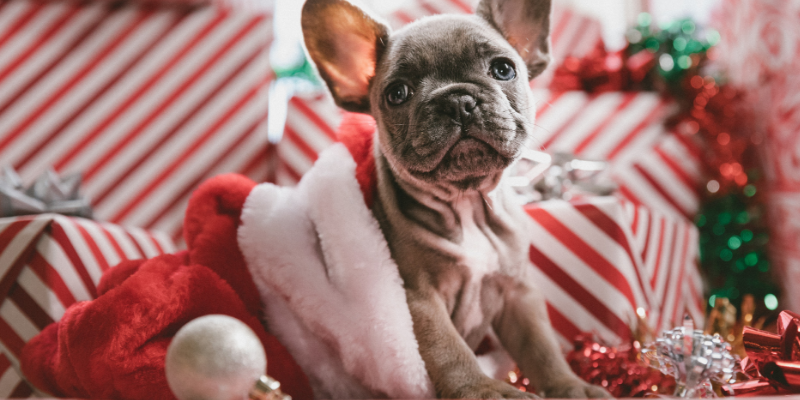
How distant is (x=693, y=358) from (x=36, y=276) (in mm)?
1340

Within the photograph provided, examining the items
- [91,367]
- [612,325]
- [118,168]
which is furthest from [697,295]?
[118,168]

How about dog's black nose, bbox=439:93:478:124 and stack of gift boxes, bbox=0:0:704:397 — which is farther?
stack of gift boxes, bbox=0:0:704:397

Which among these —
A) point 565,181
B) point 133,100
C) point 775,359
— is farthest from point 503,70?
point 133,100

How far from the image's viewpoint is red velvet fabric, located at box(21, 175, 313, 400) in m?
0.77

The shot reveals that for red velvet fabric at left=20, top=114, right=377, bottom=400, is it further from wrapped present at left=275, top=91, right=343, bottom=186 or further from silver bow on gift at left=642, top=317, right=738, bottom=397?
wrapped present at left=275, top=91, right=343, bottom=186

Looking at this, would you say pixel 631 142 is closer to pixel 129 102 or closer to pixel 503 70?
pixel 503 70

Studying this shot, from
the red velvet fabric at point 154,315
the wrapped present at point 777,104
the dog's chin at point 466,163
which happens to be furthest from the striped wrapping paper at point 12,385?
the wrapped present at point 777,104

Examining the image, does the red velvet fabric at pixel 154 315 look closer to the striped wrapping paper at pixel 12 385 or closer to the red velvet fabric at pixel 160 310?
the red velvet fabric at pixel 160 310

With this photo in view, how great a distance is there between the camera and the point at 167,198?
77.4 inches

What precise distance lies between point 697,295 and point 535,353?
122 centimetres

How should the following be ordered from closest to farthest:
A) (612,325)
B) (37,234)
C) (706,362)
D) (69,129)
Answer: (706,362), (37,234), (612,325), (69,129)

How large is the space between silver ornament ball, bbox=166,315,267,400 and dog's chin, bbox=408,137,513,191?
41 cm

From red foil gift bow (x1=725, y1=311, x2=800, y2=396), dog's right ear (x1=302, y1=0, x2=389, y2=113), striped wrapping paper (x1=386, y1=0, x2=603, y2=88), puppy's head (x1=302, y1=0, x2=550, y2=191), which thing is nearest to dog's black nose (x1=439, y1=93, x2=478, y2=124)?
puppy's head (x1=302, y1=0, x2=550, y2=191)

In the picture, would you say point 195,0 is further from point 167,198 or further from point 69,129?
point 167,198
